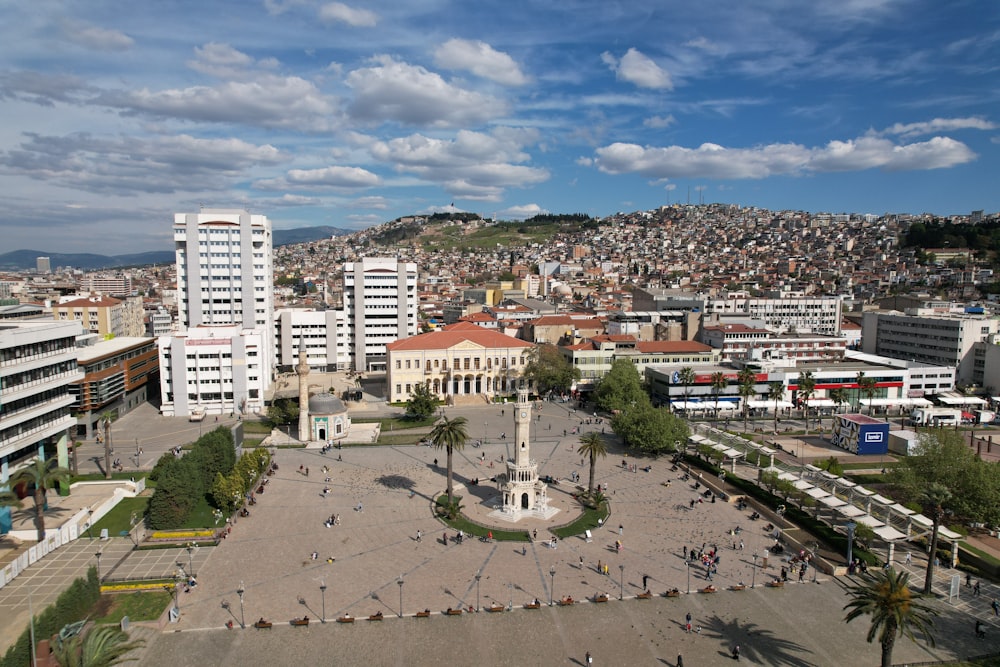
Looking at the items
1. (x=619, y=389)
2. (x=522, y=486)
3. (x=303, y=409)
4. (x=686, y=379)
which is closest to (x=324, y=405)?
(x=303, y=409)

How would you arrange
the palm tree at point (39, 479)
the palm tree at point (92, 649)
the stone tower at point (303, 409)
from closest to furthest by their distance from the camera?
the palm tree at point (92, 649), the palm tree at point (39, 479), the stone tower at point (303, 409)

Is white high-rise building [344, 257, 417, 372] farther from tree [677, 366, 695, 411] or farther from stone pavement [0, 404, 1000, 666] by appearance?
stone pavement [0, 404, 1000, 666]

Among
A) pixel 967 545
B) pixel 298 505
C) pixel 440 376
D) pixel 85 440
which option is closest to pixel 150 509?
pixel 298 505

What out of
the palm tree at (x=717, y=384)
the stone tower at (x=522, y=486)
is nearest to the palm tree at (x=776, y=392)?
the palm tree at (x=717, y=384)

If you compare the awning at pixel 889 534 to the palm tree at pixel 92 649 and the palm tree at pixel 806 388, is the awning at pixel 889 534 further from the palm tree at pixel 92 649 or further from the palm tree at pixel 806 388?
the palm tree at pixel 92 649

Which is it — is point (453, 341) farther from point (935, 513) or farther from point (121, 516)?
point (935, 513)

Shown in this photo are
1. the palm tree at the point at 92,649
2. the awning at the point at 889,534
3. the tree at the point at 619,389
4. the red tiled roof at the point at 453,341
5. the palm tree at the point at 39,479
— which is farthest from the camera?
the red tiled roof at the point at 453,341
